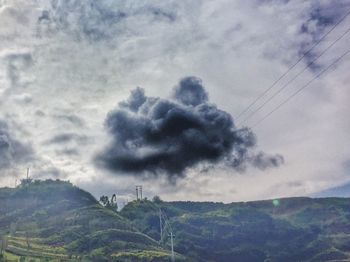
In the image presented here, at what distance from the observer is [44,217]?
18988 centimetres

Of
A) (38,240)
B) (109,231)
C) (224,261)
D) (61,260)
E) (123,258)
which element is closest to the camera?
(61,260)

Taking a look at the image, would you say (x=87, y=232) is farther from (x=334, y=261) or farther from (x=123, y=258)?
(x=334, y=261)

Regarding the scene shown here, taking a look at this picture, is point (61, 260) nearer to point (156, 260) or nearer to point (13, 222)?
point (156, 260)

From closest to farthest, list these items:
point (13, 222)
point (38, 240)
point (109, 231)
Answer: point (38, 240)
point (109, 231)
point (13, 222)

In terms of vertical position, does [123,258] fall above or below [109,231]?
below

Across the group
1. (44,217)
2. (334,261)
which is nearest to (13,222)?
(44,217)

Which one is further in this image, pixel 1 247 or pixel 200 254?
pixel 200 254

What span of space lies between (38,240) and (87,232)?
884 inches

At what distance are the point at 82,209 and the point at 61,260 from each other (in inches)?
2818

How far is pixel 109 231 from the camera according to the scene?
559ft

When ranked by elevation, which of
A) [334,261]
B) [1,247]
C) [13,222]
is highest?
[13,222]

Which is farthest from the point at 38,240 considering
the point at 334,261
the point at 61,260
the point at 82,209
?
the point at 334,261

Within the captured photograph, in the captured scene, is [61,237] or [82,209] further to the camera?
[82,209]

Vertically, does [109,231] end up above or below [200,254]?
above
